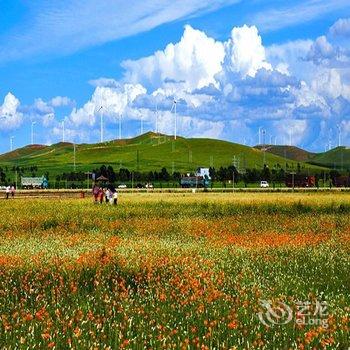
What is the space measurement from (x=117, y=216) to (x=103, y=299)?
3063 cm

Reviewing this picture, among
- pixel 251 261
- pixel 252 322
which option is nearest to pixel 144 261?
pixel 251 261

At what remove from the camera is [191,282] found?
15.0 meters

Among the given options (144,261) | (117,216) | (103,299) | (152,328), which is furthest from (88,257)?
(117,216)

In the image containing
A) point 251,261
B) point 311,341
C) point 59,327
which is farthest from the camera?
point 251,261

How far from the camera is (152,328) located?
11453mm

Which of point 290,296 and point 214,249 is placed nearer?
point 290,296

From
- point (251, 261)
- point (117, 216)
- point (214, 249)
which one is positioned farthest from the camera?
point (117, 216)

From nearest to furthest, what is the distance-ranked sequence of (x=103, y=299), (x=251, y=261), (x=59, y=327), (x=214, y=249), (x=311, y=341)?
1. (x=311, y=341)
2. (x=59, y=327)
3. (x=103, y=299)
4. (x=251, y=261)
5. (x=214, y=249)

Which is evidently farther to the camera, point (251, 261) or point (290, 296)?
point (251, 261)

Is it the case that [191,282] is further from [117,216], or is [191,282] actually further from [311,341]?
[117,216]

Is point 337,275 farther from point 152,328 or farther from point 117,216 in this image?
point 117,216

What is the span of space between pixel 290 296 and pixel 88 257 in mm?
6807

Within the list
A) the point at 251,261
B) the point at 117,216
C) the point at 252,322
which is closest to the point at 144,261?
the point at 251,261

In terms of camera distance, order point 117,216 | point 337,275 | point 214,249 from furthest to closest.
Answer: point 117,216 → point 214,249 → point 337,275
